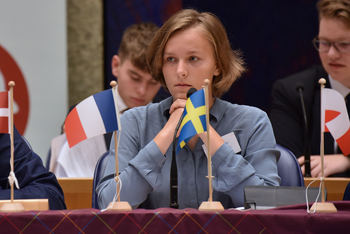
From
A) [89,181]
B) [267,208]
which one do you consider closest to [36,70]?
[89,181]

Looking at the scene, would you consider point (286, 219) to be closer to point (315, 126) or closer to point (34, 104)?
point (315, 126)

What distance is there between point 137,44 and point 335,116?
6.07 ft

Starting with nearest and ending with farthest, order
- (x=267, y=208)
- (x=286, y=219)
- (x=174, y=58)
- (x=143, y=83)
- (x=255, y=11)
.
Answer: (x=286, y=219) → (x=267, y=208) → (x=174, y=58) → (x=143, y=83) → (x=255, y=11)

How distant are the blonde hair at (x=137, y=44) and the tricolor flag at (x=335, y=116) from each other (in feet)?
5.65

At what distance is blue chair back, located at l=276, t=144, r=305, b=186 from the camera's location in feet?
5.42

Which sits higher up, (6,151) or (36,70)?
(36,70)

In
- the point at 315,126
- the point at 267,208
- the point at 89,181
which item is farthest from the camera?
the point at 315,126

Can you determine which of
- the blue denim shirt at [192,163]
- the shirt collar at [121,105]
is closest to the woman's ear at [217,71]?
the blue denim shirt at [192,163]

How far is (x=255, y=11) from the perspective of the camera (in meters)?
Answer: 3.74

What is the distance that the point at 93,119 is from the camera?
1143 mm

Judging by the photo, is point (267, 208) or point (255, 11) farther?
point (255, 11)

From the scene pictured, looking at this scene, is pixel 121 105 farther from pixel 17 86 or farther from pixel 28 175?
pixel 28 175

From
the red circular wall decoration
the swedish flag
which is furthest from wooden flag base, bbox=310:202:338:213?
the red circular wall decoration

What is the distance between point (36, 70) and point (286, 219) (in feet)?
9.32
